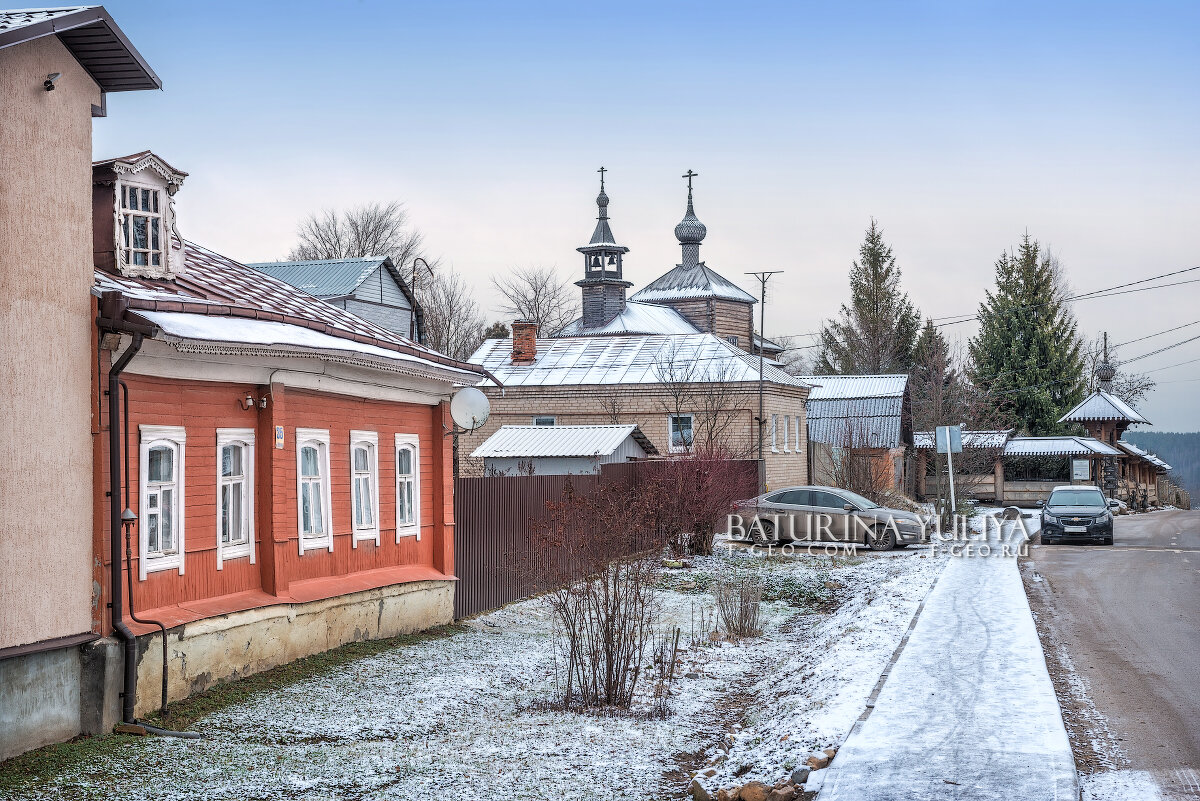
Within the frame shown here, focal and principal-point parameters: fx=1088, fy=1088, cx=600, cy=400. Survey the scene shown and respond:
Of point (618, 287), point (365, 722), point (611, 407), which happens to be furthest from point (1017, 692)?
point (618, 287)

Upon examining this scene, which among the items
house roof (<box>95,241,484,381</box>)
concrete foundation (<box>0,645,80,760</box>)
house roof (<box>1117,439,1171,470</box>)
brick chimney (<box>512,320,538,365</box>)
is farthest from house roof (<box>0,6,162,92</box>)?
house roof (<box>1117,439,1171,470</box>)

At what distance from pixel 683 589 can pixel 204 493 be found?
986cm

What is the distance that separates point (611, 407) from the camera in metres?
35.4

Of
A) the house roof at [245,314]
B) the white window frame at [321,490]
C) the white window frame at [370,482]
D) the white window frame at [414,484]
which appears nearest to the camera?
the house roof at [245,314]

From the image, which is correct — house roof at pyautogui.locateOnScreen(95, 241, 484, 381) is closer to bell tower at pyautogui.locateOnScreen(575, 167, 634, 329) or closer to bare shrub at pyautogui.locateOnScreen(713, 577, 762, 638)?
bare shrub at pyautogui.locateOnScreen(713, 577, 762, 638)

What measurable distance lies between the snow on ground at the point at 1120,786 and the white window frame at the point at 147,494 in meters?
7.28

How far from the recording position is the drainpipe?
27.9ft

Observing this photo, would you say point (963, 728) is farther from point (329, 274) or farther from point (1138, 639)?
point (329, 274)

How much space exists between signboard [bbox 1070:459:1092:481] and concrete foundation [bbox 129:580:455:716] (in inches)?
1524

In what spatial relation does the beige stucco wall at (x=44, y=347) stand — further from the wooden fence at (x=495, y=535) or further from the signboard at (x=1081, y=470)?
the signboard at (x=1081, y=470)

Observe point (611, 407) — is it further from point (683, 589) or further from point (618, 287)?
point (618, 287)

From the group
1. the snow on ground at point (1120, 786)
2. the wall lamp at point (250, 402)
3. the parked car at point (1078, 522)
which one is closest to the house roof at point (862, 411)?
the parked car at point (1078, 522)

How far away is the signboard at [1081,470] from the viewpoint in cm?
4562

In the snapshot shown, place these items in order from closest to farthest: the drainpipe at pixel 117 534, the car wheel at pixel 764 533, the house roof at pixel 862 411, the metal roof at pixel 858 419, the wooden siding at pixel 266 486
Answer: the drainpipe at pixel 117 534 → the wooden siding at pixel 266 486 → the car wheel at pixel 764 533 → the metal roof at pixel 858 419 → the house roof at pixel 862 411
